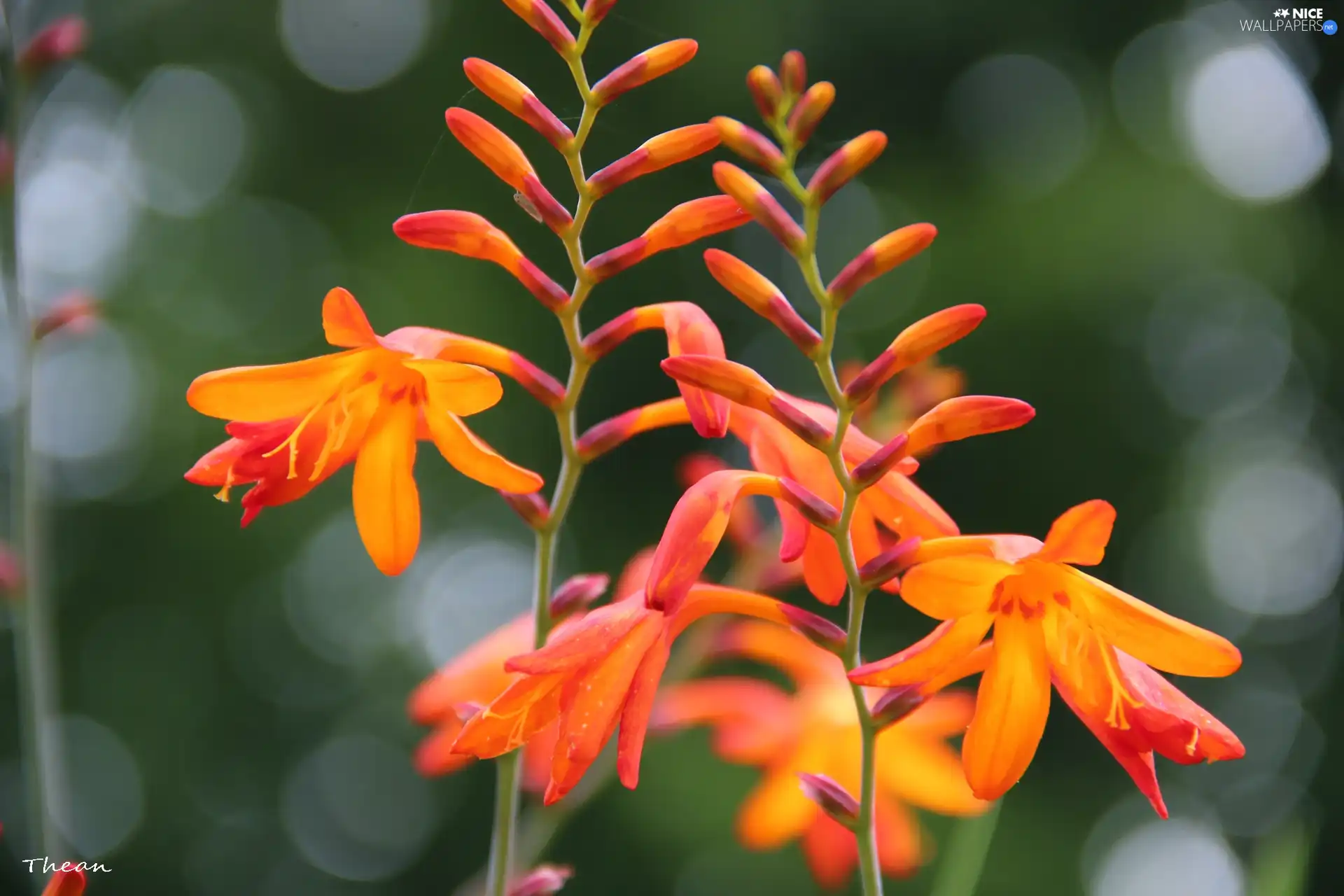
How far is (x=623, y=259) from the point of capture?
1.98 ft

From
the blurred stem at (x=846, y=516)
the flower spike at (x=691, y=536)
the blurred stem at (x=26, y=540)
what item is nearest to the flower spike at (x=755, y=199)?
the blurred stem at (x=846, y=516)

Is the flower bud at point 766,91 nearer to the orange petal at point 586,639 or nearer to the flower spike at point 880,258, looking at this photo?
the flower spike at point 880,258

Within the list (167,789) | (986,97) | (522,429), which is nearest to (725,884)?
(522,429)

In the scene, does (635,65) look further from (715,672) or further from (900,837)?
(715,672)

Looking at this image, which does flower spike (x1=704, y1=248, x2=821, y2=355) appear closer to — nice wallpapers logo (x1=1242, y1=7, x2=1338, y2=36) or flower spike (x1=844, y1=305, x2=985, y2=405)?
flower spike (x1=844, y1=305, x2=985, y2=405)

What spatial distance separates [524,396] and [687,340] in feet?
8.71

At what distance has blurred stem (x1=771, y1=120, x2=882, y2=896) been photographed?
49cm

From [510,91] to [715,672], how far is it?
2969 mm

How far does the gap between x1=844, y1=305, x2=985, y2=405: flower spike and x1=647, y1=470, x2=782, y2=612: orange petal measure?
62mm

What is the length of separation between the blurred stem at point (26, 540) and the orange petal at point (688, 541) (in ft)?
1.49

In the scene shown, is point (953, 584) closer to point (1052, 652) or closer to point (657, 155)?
point (1052, 652)

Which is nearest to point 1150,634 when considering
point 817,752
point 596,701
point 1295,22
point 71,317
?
point 596,701

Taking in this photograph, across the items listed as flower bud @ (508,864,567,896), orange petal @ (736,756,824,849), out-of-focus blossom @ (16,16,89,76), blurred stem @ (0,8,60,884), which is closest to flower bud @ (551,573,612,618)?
flower bud @ (508,864,567,896)

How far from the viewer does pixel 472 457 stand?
598mm
